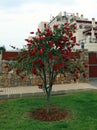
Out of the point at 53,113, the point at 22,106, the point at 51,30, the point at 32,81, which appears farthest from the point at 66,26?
the point at 32,81

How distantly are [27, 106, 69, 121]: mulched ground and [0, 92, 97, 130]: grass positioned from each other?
0.24 meters

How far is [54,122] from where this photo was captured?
7.39 m

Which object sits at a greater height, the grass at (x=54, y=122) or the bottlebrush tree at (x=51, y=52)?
the bottlebrush tree at (x=51, y=52)

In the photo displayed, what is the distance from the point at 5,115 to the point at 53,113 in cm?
172

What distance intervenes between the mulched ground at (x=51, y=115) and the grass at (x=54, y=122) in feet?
0.79

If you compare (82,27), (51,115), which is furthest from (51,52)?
(82,27)

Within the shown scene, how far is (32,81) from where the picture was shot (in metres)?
15.1

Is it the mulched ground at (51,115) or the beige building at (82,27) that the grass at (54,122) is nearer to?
the mulched ground at (51,115)

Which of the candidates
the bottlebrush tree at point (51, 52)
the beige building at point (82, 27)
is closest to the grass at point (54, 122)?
the bottlebrush tree at point (51, 52)

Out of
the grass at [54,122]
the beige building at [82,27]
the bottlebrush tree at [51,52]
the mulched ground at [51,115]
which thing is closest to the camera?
the grass at [54,122]

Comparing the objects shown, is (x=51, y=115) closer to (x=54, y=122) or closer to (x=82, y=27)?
(x=54, y=122)

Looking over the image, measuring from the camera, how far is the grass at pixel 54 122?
6.93 m

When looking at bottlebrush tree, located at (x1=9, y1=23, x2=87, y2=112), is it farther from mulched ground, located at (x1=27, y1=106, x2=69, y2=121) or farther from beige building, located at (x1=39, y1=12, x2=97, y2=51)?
beige building, located at (x1=39, y1=12, x2=97, y2=51)

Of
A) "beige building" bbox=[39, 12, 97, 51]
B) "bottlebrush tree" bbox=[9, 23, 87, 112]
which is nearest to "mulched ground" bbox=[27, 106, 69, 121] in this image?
"bottlebrush tree" bbox=[9, 23, 87, 112]
